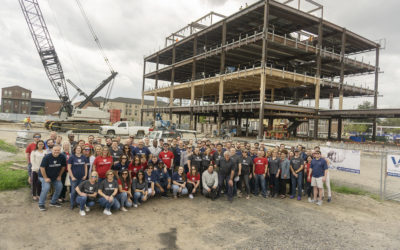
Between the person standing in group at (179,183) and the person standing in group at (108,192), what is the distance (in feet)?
6.47

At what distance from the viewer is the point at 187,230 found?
545 centimetres

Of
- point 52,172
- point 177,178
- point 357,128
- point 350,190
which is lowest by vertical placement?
point 350,190

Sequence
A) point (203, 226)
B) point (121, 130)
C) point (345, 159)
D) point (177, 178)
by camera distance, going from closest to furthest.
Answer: point (203, 226) < point (177, 178) < point (345, 159) < point (121, 130)

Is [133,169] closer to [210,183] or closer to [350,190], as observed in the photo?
[210,183]

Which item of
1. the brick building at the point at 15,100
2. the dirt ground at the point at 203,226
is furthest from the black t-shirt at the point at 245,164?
the brick building at the point at 15,100

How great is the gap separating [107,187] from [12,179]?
13.7ft

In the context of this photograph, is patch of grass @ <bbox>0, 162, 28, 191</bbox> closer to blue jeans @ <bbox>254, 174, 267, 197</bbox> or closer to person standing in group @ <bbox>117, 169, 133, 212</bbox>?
→ person standing in group @ <bbox>117, 169, 133, 212</bbox>

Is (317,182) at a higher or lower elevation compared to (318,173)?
lower

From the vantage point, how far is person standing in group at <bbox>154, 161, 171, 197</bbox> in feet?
24.2

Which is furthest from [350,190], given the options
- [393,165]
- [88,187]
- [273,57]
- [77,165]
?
[273,57]

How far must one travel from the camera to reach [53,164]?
6.14 metres

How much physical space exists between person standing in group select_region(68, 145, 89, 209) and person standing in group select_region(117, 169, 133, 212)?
103 cm

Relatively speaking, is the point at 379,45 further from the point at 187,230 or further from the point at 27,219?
the point at 27,219

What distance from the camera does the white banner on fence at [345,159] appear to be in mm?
8648
